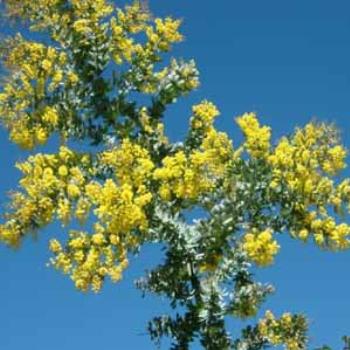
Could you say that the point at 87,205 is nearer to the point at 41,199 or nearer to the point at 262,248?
the point at 41,199

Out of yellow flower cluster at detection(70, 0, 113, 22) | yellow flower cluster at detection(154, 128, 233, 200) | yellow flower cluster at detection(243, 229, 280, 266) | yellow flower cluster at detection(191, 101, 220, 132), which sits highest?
yellow flower cluster at detection(70, 0, 113, 22)

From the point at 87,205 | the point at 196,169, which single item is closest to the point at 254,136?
the point at 196,169

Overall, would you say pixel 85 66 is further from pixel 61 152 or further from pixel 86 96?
pixel 61 152

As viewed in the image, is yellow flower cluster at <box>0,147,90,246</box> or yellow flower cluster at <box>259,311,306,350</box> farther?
yellow flower cluster at <box>259,311,306,350</box>

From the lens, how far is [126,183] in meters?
14.2

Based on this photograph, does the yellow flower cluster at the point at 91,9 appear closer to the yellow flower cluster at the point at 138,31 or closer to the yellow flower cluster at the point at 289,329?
the yellow flower cluster at the point at 138,31

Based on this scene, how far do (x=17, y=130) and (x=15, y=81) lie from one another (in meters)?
0.92

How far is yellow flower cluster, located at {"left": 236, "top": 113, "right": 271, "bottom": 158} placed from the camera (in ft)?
47.6

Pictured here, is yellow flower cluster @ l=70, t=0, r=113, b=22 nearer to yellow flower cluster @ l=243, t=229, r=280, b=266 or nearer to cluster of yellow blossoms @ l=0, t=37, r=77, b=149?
cluster of yellow blossoms @ l=0, t=37, r=77, b=149

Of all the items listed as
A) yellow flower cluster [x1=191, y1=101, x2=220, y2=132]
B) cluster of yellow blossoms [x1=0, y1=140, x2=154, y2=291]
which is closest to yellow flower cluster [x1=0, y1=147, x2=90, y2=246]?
cluster of yellow blossoms [x1=0, y1=140, x2=154, y2=291]

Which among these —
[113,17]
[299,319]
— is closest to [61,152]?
[113,17]

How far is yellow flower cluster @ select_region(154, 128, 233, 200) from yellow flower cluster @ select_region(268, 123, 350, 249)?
0.92 meters

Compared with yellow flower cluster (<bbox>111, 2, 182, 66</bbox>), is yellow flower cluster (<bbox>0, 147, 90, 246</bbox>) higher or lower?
lower

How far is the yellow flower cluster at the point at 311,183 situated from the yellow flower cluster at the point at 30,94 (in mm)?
4200
